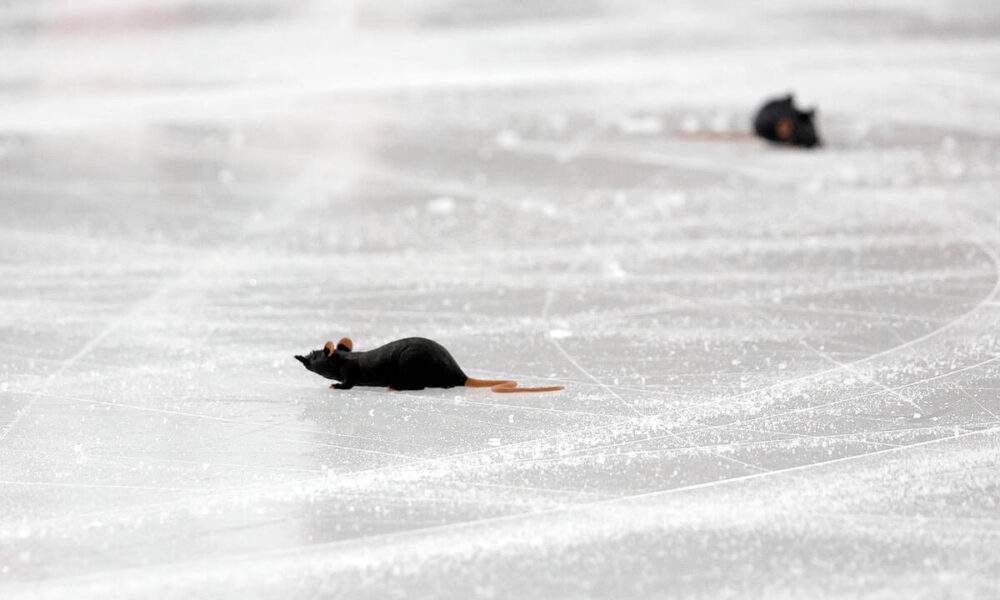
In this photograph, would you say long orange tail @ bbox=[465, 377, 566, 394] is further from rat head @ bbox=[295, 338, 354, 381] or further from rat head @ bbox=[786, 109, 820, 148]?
rat head @ bbox=[786, 109, 820, 148]

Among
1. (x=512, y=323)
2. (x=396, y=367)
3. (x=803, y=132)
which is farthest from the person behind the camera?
(x=803, y=132)

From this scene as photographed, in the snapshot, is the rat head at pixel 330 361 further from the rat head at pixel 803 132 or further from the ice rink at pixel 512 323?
the rat head at pixel 803 132

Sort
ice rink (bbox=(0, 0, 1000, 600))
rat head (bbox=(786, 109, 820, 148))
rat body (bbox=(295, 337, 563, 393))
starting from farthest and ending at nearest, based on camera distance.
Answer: rat head (bbox=(786, 109, 820, 148)), rat body (bbox=(295, 337, 563, 393)), ice rink (bbox=(0, 0, 1000, 600))

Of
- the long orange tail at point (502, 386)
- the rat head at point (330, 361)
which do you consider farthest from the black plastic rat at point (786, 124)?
the rat head at point (330, 361)

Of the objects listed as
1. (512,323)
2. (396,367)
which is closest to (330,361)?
(396,367)

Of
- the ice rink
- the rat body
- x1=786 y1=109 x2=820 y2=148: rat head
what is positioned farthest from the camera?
x1=786 y1=109 x2=820 y2=148: rat head

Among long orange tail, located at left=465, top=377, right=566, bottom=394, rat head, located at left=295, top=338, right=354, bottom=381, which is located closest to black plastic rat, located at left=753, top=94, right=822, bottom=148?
long orange tail, located at left=465, top=377, right=566, bottom=394

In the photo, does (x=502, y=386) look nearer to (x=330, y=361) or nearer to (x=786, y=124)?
(x=330, y=361)
